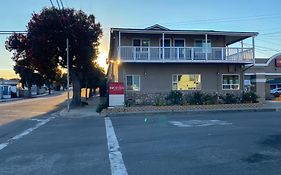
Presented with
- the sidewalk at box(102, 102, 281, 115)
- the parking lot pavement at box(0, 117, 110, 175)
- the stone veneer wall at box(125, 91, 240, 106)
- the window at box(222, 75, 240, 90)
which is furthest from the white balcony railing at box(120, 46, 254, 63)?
the parking lot pavement at box(0, 117, 110, 175)

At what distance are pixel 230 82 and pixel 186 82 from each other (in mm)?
4204

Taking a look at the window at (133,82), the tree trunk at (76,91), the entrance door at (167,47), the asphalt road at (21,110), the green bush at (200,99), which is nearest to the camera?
the asphalt road at (21,110)

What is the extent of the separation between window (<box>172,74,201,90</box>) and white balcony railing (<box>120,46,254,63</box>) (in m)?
1.67

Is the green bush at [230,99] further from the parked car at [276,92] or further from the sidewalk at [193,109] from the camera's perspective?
the parked car at [276,92]

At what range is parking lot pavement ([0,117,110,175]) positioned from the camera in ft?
26.0

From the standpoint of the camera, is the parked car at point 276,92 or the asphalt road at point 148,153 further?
the parked car at point 276,92

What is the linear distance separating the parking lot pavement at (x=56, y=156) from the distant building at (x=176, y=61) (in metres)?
17.0

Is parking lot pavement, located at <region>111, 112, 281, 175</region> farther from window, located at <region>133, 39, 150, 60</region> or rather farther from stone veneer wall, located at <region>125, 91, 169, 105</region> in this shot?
window, located at <region>133, 39, 150, 60</region>

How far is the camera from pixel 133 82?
30703mm

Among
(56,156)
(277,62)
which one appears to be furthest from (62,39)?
(277,62)

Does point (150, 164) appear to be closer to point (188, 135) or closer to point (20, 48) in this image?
point (188, 135)

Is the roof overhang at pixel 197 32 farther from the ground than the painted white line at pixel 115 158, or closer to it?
farther from the ground

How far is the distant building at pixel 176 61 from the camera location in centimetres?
3009

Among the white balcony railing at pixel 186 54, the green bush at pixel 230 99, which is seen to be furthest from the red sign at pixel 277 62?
the green bush at pixel 230 99
